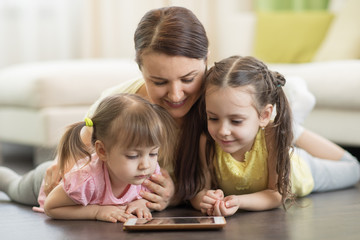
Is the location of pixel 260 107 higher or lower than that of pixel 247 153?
higher

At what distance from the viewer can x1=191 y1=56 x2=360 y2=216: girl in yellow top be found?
1.64m

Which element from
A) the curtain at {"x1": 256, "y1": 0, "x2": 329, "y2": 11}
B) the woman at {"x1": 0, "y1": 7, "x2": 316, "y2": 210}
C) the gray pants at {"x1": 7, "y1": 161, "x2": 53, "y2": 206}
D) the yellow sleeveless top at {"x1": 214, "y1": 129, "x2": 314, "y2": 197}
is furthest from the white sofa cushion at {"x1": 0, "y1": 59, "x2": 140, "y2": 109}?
the curtain at {"x1": 256, "y1": 0, "x2": 329, "y2": 11}

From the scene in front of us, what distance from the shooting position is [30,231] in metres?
1.55

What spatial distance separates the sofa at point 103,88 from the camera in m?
2.52

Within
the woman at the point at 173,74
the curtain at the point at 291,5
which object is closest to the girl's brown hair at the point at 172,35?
the woman at the point at 173,74

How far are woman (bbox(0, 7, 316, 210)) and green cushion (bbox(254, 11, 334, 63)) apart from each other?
1571mm

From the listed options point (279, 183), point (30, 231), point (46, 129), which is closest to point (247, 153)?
point (279, 183)

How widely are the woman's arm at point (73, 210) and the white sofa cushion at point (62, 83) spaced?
1131 mm

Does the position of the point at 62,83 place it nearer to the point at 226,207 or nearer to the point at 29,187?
the point at 29,187

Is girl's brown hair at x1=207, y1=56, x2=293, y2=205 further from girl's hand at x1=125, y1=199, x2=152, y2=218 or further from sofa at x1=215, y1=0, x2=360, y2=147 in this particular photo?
sofa at x1=215, y1=0, x2=360, y2=147

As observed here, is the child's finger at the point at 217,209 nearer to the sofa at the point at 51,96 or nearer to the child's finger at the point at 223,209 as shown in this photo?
the child's finger at the point at 223,209

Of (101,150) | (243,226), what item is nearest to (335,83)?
(243,226)

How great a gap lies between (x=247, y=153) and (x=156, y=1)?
248 cm

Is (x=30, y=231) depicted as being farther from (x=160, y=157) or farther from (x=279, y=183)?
(x=279, y=183)
